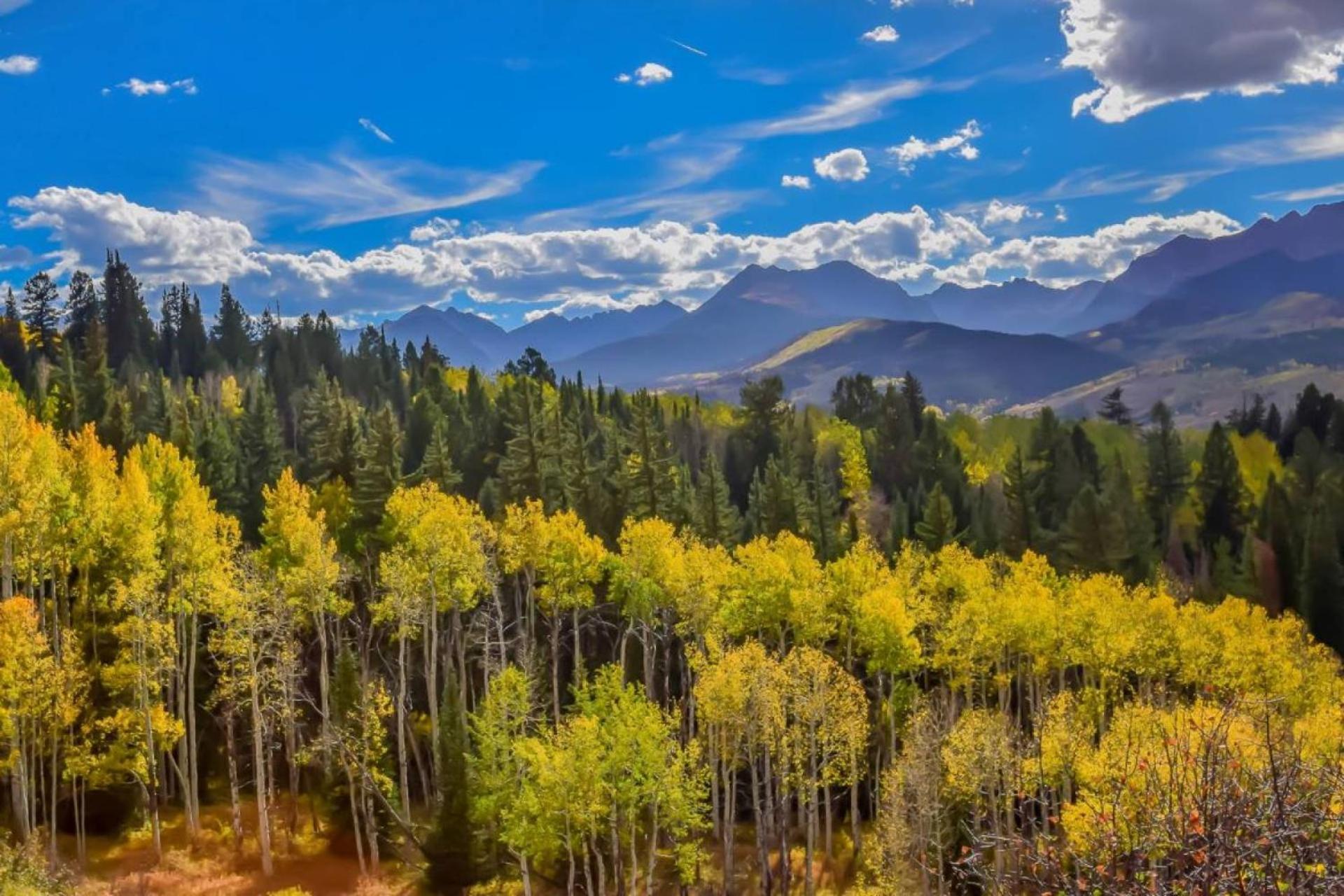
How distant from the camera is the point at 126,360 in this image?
11431 centimetres

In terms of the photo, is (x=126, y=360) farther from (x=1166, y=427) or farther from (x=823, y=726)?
(x=1166, y=427)

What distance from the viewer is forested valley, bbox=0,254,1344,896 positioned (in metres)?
36.1

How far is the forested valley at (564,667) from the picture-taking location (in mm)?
36094

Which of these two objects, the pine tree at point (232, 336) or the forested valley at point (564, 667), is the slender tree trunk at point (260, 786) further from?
the pine tree at point (232, 336)

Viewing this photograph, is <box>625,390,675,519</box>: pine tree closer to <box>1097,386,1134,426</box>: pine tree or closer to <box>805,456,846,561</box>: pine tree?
<box>805,456,846,561</box>: pine tree

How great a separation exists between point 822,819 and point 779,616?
44.2ft

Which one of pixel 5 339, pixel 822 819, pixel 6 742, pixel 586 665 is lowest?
pixel 822 819

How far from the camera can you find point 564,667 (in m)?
61.4

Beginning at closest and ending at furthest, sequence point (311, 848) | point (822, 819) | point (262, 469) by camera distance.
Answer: point (311, 848) → point (822, 819) → point (262, 469)

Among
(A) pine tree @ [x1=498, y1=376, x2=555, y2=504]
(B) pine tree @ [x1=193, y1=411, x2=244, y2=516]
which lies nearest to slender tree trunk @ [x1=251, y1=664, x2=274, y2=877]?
(B) pine tree @ [x1=193, y1=411, x2=244, y2=516]

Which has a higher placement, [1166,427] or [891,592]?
[1166,427]

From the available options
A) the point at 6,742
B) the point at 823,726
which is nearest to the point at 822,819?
the point at 823,726

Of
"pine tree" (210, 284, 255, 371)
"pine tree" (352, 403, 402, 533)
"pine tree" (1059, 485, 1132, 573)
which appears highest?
"pine tree" (210, 284, 255, 371)

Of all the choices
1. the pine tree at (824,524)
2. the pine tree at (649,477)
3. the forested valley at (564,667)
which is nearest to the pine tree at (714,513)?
the forested valley at (564,667)
